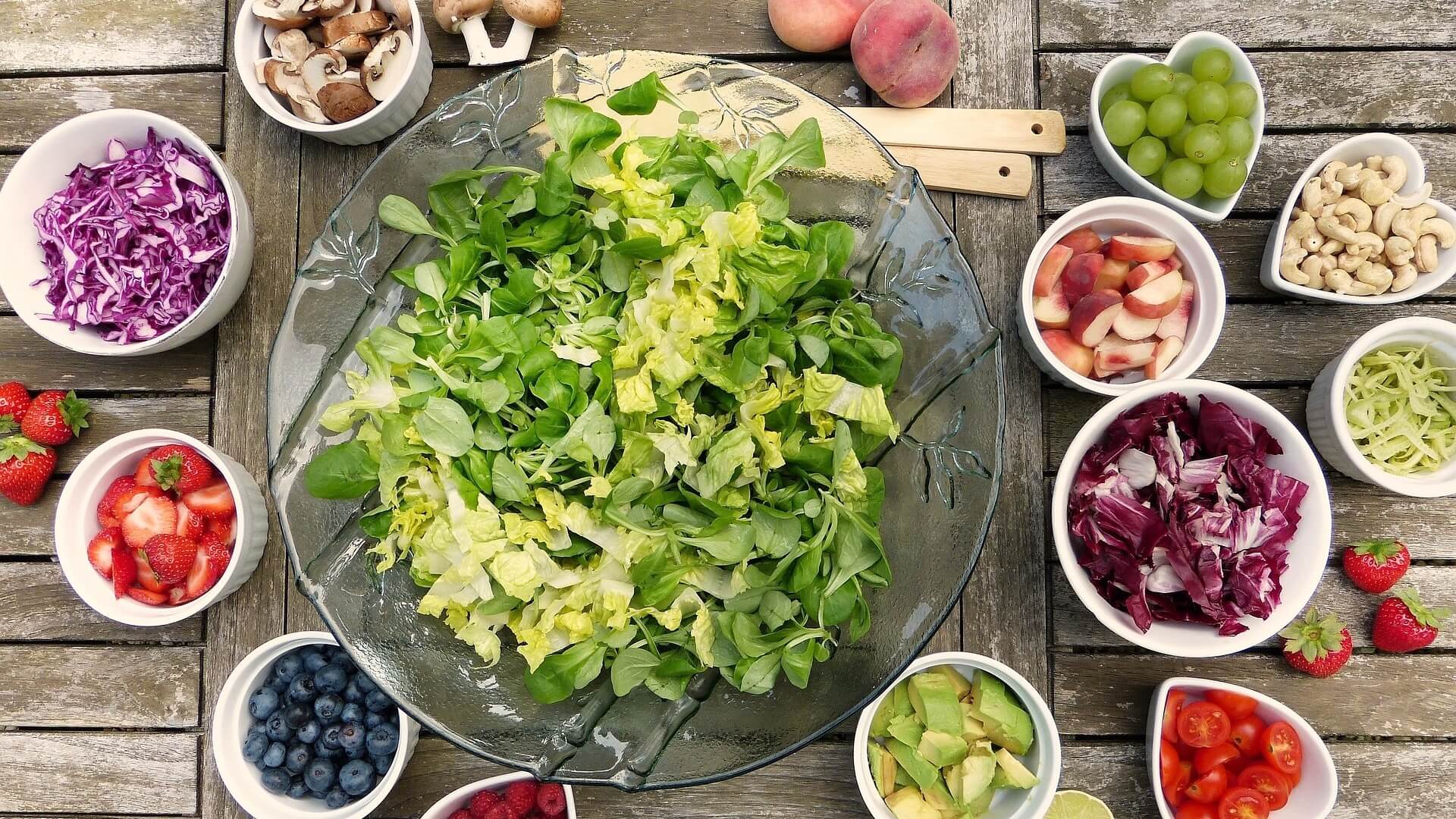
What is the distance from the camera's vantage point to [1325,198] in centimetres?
126

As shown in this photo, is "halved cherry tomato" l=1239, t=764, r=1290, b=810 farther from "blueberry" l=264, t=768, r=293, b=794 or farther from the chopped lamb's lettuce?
"blueberry" l=264, t=768, r=293, b=794

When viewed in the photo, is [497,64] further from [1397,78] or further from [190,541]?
[1397,78]

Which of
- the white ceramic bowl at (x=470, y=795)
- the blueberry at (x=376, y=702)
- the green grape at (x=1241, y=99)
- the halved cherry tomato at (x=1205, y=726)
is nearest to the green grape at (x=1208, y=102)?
the green grape at (x=1241, y=99)

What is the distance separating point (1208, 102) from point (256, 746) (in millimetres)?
1572

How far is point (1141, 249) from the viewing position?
4.03ft

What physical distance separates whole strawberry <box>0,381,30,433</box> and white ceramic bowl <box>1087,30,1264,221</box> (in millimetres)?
1608

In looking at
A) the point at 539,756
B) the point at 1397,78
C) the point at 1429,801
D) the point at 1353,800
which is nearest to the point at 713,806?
the point at 539,756

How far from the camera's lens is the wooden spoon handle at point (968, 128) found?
Answer: 1.31 metres

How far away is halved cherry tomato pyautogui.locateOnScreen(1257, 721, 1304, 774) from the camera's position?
4.08 feet

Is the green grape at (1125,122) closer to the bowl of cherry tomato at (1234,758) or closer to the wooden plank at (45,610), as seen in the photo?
the bowl of cherry tomato at (1234,758)

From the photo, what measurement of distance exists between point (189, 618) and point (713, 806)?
824 millimetres

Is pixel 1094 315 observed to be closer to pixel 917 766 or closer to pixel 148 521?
pixel 917 766

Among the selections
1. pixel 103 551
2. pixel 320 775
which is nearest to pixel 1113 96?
pixel 320 775

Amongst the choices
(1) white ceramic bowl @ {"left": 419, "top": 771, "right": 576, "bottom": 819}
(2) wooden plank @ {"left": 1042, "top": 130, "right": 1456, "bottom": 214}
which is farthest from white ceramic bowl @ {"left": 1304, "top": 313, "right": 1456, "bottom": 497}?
(1) white ceramic bowl @ {"left": 419, "top": 771, "right": 576, "bottom": 819}
